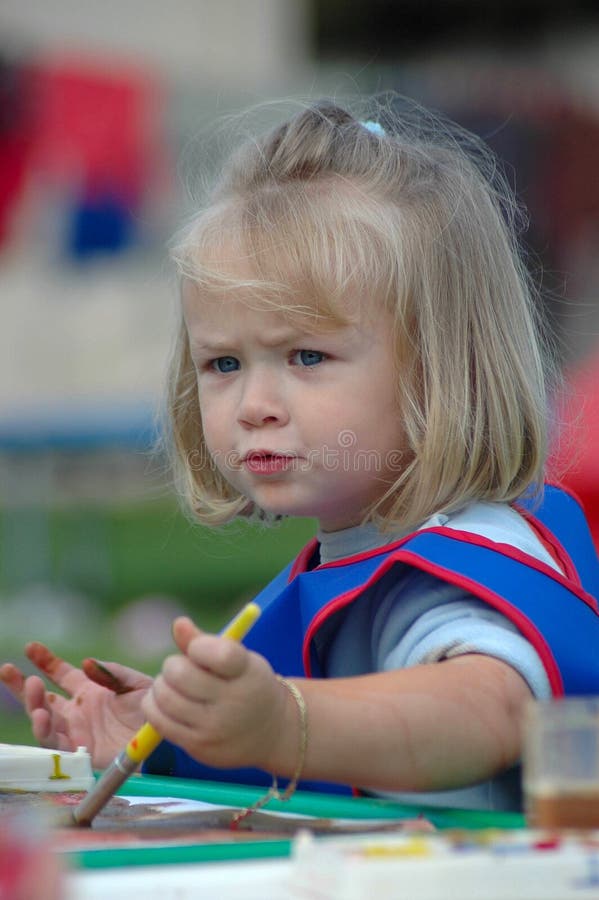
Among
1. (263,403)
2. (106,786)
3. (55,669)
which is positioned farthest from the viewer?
(55,669)

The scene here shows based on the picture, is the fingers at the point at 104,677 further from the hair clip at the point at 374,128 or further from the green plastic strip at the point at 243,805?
the hair clip at the point at 374,128

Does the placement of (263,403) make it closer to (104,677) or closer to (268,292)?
(268,292)

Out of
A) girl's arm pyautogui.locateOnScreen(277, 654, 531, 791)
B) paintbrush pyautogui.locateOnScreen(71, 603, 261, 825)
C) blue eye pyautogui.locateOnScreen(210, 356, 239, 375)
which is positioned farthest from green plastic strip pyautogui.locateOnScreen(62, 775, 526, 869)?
blue eye pyautogui.locateOnScreen(210, 356, 239, 375)

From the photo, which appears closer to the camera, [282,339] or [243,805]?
[243,805]

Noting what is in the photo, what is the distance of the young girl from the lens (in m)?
1.15

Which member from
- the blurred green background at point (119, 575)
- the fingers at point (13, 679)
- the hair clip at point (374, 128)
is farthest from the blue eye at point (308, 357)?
the blurred green background at point (119, 575)

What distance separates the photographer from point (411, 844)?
72 cm

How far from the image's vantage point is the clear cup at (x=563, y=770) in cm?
78

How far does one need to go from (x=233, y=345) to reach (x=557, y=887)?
81 centimetres

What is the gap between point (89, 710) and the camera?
161cm

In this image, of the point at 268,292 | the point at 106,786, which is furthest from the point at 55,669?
the point at 106,786

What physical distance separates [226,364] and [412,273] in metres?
0.20

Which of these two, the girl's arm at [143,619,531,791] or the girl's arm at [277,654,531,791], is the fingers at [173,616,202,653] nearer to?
the girl's arm at [143,619,531,791]

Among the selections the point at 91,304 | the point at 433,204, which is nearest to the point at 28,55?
the point at 91,304
